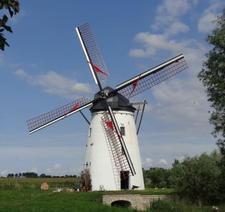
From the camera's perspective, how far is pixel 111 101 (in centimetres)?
4269

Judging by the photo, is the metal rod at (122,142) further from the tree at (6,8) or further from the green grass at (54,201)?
the tree at (6,8)

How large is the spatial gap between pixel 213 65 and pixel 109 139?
47.3 feet

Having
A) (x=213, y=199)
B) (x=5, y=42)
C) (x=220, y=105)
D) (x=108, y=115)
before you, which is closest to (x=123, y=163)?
(x=108, y=115)

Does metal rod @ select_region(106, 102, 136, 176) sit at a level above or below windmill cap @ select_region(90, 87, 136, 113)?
below

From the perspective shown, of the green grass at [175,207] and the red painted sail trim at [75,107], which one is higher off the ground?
the red painted sail trim at [75,107]

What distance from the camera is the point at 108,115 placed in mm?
42281

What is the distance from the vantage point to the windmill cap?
1676 inches

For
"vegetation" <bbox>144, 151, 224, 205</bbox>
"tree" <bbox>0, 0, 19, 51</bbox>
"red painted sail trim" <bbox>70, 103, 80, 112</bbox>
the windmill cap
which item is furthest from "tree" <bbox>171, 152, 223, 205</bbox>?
"tree" <bbox>0, 0, 19, 51</bbox>

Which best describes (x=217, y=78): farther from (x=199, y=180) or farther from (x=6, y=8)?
(x=6, y=8)

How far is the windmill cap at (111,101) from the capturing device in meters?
42.6

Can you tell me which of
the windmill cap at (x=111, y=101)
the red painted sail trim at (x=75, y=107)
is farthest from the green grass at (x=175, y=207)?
the red painted sail trim at (x=75, y=107)

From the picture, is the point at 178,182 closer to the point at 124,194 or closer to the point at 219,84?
the point at 124,194

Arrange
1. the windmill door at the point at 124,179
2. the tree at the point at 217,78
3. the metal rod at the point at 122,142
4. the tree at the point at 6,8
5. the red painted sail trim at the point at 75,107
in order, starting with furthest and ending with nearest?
the red painted sail trim at the point at 75,107
the windmill door at the point at 124,179
the metal rod at the point at 122,142
the tree at the point at 217,78
the tree at the point at 6,8

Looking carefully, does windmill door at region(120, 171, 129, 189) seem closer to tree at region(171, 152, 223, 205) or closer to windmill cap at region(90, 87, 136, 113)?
windmill cap at region(90, 87, 136, 113)
